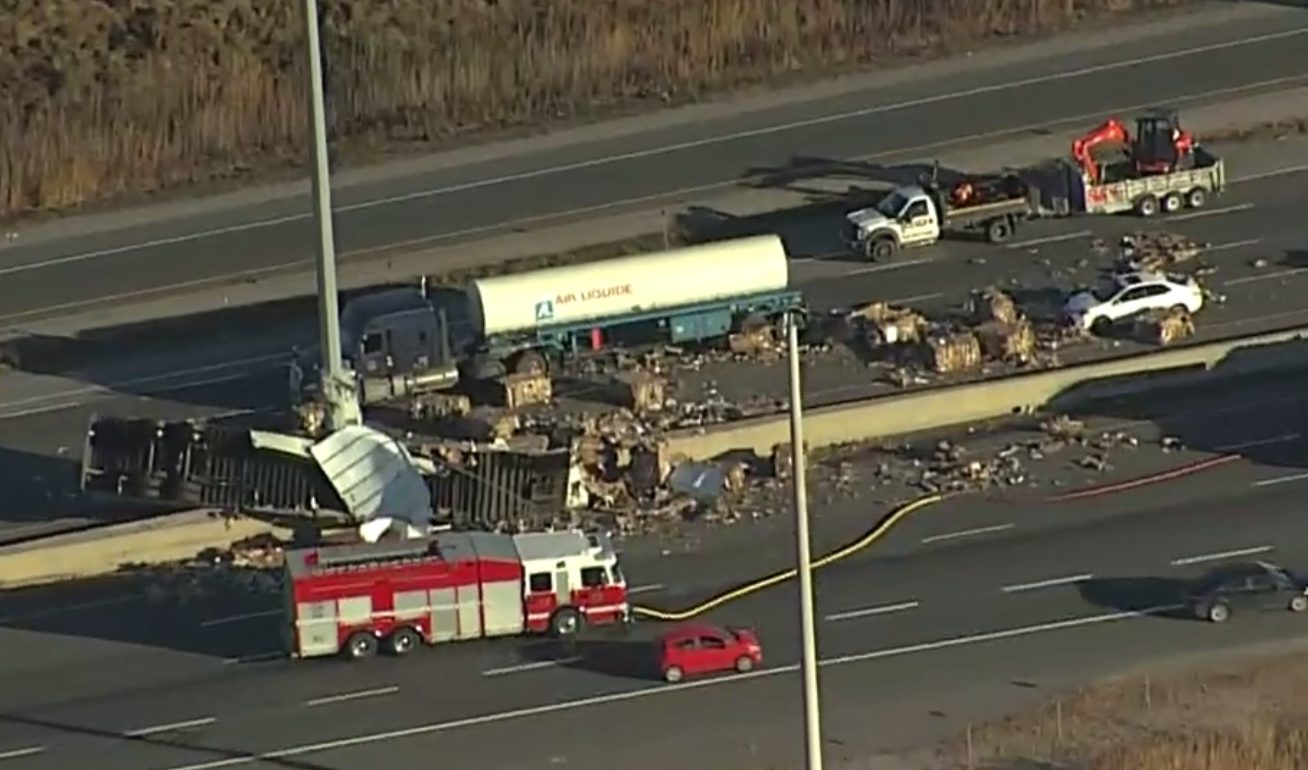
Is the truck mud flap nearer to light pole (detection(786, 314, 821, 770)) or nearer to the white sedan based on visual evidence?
the white sedan

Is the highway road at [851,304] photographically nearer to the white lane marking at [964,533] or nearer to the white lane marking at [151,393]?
the white lane marking at [151,393]

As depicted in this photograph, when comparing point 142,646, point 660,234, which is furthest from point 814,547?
point 660,234

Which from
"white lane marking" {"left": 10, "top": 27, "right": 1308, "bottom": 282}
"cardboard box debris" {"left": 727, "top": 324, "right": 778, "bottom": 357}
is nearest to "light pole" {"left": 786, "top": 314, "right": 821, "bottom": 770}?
"cardboard box debris" {"left": 727, "top": 324, "right": 778, "bottom": 357}

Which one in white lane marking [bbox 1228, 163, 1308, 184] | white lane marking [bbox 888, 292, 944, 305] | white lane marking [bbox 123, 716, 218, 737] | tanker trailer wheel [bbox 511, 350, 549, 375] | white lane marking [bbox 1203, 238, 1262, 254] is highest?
white lane marking [bbox 1228, 163, 1308, 184]

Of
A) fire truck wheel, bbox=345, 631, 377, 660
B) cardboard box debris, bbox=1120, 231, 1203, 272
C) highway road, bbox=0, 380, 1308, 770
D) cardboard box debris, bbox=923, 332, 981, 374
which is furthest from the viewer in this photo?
cardboard box debris, bbox=1120, 231, 1203, 272

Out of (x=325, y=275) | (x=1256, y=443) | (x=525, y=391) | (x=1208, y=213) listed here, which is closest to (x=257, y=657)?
(x=325, y=275)

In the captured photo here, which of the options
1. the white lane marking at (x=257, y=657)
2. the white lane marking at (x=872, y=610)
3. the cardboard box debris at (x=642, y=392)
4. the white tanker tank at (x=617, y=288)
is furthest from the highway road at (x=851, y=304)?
the white lane marking at (x=872, y=610)
